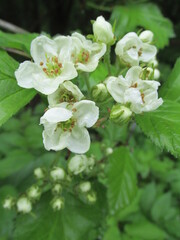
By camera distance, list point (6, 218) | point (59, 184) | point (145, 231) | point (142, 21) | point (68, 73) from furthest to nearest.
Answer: point (142, 21) < point (145, 231) < point (6, 218) < point (59, 184) < point (68, 73)

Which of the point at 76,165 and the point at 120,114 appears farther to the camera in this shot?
the point at 76,165

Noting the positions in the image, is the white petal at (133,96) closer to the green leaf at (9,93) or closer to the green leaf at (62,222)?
the green leaf at (9,93)

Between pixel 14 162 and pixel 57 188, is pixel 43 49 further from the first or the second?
pixel 14 162

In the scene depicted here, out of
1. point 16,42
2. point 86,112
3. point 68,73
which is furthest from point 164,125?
point 16,42

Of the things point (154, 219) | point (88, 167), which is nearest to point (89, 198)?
point (88, 167)

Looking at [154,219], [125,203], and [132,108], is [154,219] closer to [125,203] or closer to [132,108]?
[125,203]

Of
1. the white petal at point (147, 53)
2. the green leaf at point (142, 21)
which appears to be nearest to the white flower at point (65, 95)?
the white petal at point (147, 53)
